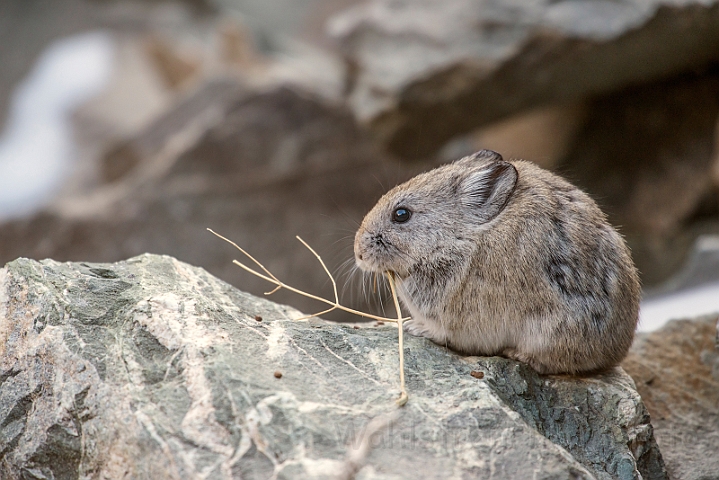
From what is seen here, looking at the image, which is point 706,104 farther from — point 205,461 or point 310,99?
point 205,461

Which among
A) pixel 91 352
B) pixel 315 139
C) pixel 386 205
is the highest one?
pixel 315 139

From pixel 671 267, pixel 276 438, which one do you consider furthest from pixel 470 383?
pixel 671 267

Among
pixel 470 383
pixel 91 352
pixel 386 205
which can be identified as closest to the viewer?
pixel 91 352

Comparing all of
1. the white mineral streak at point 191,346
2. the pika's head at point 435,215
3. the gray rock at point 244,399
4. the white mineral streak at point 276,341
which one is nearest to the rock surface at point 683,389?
the gray rock at point 244,399

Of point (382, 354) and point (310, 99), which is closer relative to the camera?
point (382, 354)

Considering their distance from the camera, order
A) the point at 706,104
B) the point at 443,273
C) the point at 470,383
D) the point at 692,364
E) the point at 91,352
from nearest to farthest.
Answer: the point at 91,352 → the point at 470,383 → the point at 443,273 → the point at 692,364 → the point at 706,104

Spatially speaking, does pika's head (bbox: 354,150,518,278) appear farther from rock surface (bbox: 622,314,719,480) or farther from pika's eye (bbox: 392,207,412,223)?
rock surface (bbox: 622,314,719,480)
